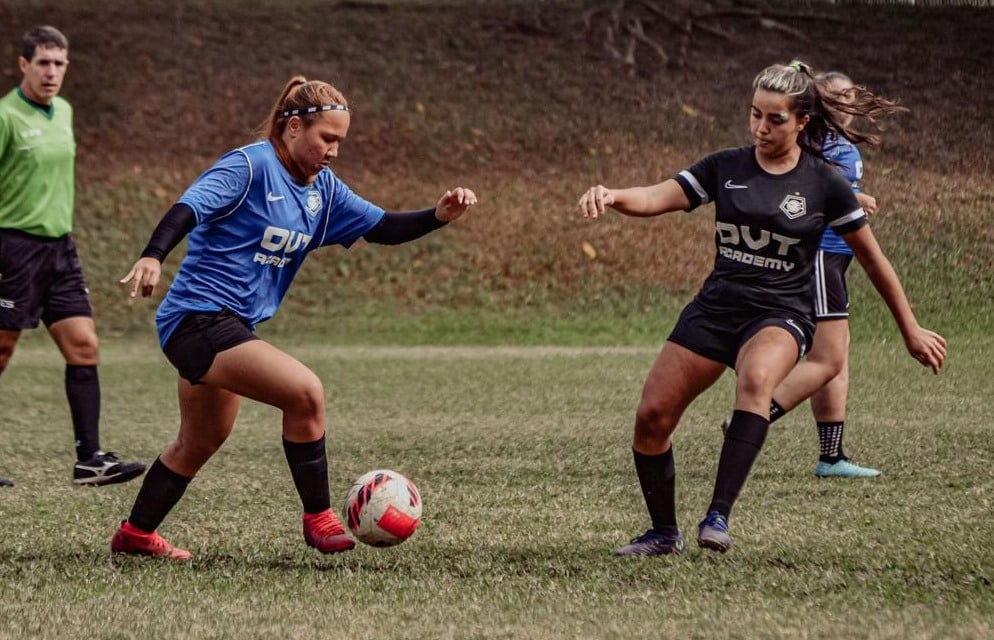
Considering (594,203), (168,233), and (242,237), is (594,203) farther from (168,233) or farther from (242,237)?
(168,233)

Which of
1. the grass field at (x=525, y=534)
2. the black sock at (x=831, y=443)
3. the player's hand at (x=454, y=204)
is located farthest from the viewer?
the black sock at (x=831, y=443)

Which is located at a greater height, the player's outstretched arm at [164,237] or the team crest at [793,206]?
the team crest at [793,206]

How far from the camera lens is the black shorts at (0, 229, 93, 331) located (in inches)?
297

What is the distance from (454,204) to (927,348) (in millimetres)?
1845

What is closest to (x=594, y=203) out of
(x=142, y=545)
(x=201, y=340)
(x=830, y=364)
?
(x=201, y=340)

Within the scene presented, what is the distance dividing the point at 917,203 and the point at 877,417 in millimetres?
6887

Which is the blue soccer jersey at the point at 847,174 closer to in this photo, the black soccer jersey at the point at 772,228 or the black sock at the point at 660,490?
the black soccer jersey at the point at 772,228

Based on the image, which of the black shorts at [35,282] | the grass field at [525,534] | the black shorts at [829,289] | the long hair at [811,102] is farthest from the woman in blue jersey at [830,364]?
the black shorts at [35,282]

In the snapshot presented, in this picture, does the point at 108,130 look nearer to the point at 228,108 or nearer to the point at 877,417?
the point at 228,108

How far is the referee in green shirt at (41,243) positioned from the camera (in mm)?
7539

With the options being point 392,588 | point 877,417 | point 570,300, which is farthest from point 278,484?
point 570,300

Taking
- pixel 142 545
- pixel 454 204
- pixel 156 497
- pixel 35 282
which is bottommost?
pixel 142 545

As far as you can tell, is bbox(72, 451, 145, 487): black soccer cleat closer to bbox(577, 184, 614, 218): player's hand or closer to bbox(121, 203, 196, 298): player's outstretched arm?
bbox(121, 203, 196, 298): player's outstretched arm

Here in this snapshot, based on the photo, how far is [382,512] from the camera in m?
5.00
